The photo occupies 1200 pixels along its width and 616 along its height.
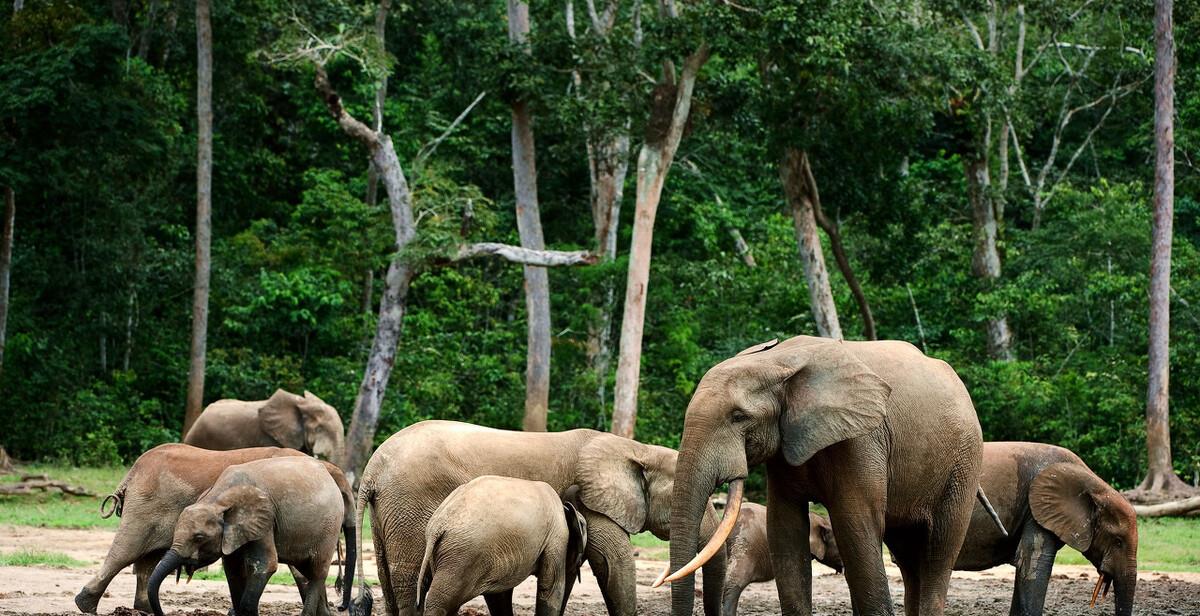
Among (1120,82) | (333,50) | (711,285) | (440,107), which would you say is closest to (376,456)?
(333,50)

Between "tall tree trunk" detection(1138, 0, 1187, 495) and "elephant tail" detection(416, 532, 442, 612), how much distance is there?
56.1ft

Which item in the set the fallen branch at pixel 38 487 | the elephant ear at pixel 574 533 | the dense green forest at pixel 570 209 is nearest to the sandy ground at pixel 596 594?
the elephant ear at pixel 574 533

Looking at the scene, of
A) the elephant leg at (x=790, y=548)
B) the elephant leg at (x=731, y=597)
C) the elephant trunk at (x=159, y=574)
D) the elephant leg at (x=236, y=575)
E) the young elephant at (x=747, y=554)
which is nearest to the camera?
the elephant leg at (x=790, y=548)

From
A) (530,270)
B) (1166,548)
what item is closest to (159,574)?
(1166,548)

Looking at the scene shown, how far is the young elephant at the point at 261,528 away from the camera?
999 cm

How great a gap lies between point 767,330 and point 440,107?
977 cm

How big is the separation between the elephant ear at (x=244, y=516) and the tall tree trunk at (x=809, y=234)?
1553cm

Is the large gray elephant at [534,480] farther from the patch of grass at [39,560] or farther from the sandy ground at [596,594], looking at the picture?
the patch of grass at [39,560]

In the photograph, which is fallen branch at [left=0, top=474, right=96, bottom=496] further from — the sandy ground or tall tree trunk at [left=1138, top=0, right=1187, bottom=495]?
tall tree trunk at [left=1138, top=0, right=1187, bottom=495]

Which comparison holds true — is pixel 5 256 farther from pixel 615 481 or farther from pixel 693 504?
pixel 693 504

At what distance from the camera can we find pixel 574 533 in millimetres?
9867

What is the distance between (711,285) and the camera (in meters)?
28.2

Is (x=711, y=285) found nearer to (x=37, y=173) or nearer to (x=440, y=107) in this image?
(x=440, y=107)

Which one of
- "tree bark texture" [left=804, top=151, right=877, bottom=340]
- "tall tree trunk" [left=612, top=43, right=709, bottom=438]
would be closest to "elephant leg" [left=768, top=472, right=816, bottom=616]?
"tall tree trunk" [left=612, top=43, right=709, bottom=438]
